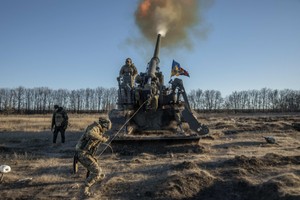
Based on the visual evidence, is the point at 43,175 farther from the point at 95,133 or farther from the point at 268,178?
the point at 268,178

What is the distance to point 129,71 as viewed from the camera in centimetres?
1747

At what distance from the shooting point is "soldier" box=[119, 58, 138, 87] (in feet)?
57.0

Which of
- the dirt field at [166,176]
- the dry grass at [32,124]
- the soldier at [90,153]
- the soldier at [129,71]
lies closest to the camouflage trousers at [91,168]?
the soldier at [90,153]

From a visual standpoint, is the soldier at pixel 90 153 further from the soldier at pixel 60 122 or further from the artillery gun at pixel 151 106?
the soldier at pixel 60 122

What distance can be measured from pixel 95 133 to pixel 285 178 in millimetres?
4559

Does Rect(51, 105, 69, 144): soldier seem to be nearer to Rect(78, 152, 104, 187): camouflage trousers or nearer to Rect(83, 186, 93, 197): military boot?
Rect(78, 152, 104, 187): camouflage trousers

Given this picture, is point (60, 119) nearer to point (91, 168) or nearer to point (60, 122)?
point (60, 122)

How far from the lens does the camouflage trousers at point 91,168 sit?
895 centimetres

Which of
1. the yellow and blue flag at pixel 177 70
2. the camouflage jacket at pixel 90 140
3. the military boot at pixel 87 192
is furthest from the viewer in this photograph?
the yellow and blue flag at pixel 177 70

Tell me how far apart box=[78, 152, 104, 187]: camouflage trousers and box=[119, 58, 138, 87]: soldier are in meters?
8.33

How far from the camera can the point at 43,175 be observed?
415 inches

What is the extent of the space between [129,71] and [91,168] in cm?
888

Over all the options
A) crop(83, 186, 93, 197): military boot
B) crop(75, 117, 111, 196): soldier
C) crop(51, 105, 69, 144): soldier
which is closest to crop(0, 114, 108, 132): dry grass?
crop(51, 105, 69, 144): soldier

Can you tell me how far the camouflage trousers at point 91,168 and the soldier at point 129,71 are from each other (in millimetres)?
8331
